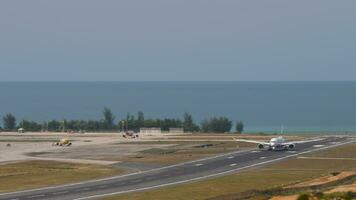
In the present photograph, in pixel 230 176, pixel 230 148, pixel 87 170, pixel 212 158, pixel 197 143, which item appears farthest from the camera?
pixel 197 143

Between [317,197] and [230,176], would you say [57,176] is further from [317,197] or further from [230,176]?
[317,197]

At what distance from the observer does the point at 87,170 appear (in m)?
92.7

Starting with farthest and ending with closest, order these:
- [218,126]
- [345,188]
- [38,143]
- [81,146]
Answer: [218,126], [38,143], [81,146], [345,188]

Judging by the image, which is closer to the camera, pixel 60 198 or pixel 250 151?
pixel 60 198

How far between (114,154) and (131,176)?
2782cm

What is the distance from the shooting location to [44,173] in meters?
90.3

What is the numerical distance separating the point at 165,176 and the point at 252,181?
10898 mm

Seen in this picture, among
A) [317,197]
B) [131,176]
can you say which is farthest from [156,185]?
[317,197]

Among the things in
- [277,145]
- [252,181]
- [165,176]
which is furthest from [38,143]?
[252,181]

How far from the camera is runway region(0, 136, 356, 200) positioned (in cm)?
7242

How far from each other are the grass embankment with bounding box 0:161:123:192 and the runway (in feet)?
10.8

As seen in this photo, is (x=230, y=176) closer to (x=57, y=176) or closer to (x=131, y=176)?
(x=131, y=176)

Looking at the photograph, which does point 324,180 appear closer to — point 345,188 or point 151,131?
point 345,188

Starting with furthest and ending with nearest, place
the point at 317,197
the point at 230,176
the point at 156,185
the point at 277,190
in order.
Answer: the point at 230,176 < the point at 156,185 < the point at 277,190 < the point at 317,197
